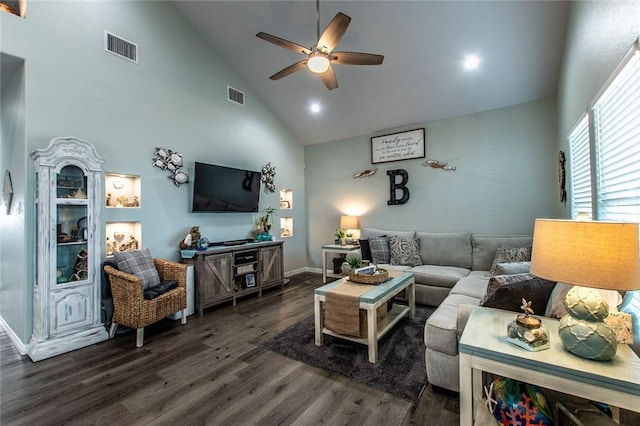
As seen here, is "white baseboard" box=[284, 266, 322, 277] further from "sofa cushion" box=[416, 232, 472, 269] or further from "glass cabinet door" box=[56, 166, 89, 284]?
"glass cabinet door" box=[56, 166, 89, 284]

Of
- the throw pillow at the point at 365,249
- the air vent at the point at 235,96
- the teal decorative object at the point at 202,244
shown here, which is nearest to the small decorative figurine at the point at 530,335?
the throw pillow at the point at 365,249

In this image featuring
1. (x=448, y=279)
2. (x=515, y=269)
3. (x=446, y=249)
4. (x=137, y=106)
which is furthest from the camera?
(x=446, y=249)

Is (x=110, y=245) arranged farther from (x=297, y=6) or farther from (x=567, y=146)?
(x=567, y=146)

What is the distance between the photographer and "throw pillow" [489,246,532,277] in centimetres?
347

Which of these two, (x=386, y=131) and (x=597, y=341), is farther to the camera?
(x=386, y=131)

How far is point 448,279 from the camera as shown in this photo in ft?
12.1

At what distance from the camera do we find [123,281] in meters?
Answer: 2.85

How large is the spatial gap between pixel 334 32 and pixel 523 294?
262 centimetres

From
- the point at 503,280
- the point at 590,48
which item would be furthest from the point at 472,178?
the point at 503,280

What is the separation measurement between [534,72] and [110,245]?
5.90m

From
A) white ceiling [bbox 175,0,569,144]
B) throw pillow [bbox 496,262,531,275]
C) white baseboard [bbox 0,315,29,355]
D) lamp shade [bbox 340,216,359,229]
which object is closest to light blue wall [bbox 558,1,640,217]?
white ceiling [bbox 175,0,569,144]

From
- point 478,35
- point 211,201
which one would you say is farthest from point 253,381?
point 478,35

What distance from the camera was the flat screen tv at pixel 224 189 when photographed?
13.4 feet

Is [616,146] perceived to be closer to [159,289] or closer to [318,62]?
[318,62]
